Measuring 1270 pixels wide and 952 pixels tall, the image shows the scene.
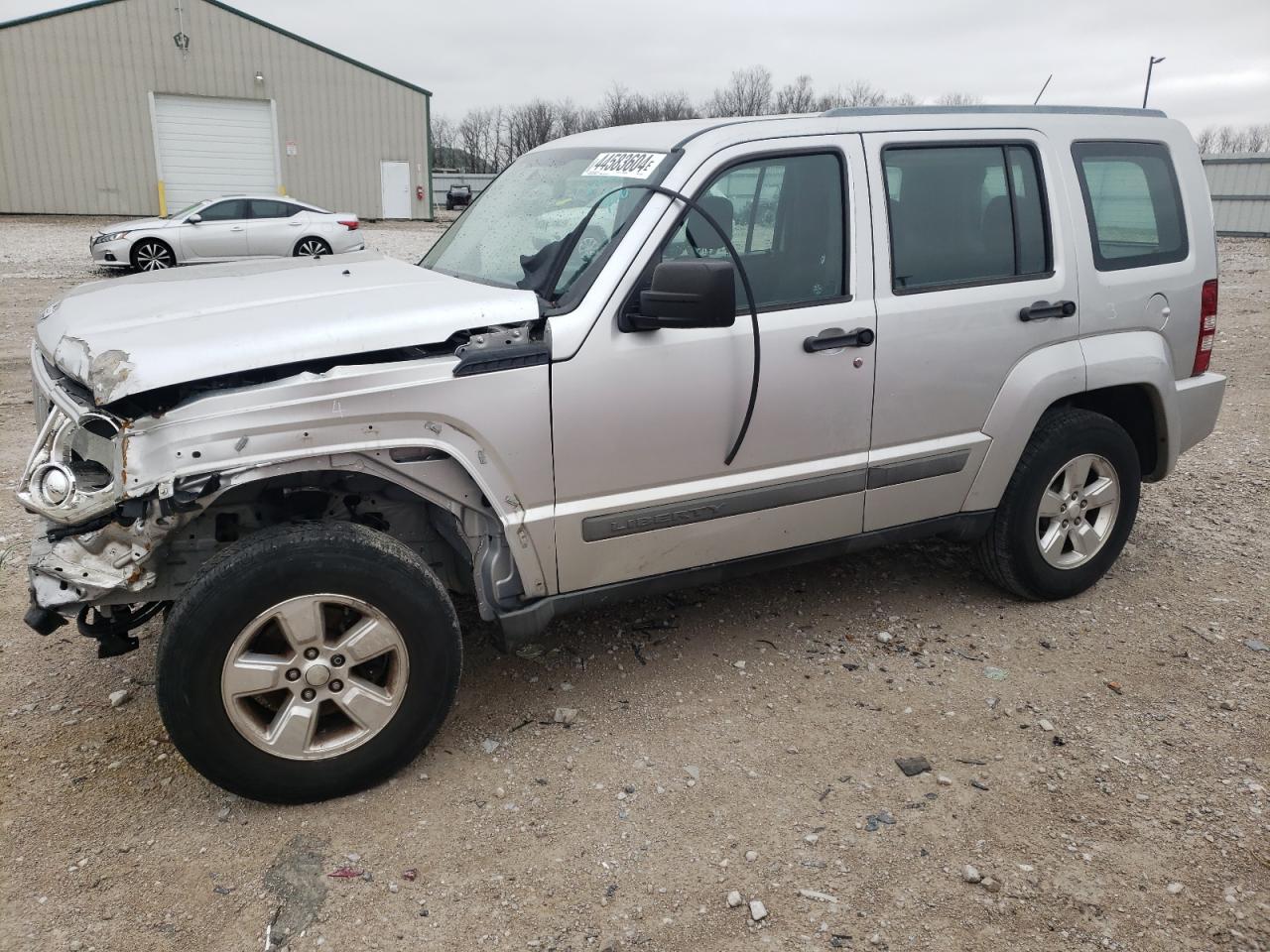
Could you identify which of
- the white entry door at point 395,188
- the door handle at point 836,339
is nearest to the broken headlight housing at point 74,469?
the door handle at point 836,339

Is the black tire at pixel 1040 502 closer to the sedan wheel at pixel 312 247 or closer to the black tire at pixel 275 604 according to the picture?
the black tire at pixel 275 604

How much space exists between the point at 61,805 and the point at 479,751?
1.28 m

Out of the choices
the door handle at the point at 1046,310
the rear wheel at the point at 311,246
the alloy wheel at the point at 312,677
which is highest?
the door handle at the point at 1046,310

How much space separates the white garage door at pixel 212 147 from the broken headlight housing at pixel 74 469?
94.6 ft

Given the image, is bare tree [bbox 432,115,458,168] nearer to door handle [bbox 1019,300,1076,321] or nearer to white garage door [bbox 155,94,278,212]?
white garage door [bbox 155,94,278,212]

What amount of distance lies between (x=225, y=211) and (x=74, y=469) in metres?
16.1

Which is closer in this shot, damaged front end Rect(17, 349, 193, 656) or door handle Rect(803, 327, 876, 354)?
damaged front end Rect(17, 349, 193, 656)

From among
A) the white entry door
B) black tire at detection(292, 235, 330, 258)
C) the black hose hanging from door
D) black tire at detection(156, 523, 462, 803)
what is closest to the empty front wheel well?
the black hose hanging from door

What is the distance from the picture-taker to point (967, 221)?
153 inches

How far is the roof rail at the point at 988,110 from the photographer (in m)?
3.79

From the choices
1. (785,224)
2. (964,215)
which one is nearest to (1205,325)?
(964,215)

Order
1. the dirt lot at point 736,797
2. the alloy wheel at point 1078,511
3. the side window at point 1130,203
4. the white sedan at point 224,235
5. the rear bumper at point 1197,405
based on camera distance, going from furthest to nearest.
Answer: the white sedan at point 224,235
the rear bumper at point 1197,405
the alloy wheel at point 1078,511
the side window at point 1130,203
the dirt lot at point 736,797

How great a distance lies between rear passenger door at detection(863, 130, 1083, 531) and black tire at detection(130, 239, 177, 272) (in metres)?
15.3

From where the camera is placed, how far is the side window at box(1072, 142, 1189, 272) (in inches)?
163
